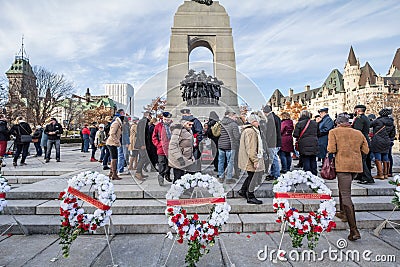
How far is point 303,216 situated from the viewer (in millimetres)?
4016

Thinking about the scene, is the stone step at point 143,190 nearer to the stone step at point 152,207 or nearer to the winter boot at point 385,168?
the stone step at point 152,207

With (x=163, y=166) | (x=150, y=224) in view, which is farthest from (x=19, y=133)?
(x=150, y=224)

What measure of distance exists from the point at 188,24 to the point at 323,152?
549 inches

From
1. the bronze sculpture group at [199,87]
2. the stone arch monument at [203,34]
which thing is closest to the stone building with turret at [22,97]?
the stone arch monument at [203,34]

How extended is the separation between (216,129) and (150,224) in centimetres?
349

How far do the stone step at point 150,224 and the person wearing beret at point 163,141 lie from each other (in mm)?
1519

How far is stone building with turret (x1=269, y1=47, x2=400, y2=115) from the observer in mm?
85750

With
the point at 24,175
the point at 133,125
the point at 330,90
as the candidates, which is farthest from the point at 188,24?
the point at 330,90

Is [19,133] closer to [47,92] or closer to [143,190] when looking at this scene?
[143,190]

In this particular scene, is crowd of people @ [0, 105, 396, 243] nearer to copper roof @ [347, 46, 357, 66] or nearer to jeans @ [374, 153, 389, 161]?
jeans @ [374, 153, 389, 161]

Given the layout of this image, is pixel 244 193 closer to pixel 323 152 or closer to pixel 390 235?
pixel 390 235

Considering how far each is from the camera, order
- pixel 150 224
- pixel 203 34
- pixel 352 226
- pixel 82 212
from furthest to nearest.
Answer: pixel 203 34 < pixel 150 224 < pixel 352 226 < pixel 82 212

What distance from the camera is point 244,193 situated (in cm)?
595
